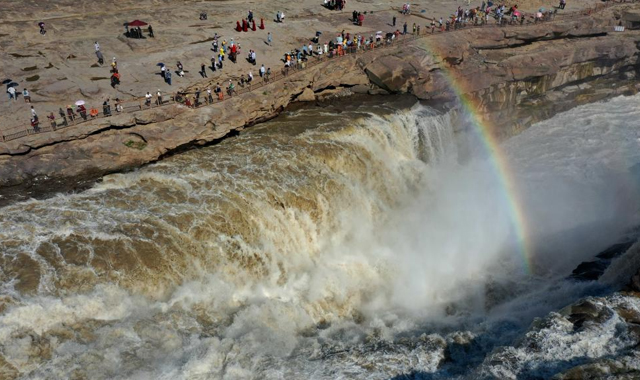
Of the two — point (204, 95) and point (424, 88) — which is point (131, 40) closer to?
point (204, 95)

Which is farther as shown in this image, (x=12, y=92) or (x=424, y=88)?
(x=424, y=88)

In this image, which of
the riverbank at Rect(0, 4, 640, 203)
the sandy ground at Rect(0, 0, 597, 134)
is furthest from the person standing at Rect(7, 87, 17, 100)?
the riverbank at Rect(0, 4, 640, 203)

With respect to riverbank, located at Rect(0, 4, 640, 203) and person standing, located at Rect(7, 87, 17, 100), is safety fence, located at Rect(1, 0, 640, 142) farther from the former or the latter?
person standing, located at Rect(7, 87, 17, 100)

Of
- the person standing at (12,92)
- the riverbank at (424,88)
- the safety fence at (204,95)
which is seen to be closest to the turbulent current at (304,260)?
the riverbank at (424,88)

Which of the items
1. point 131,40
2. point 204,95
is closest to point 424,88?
point 204,95

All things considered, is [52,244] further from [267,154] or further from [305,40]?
[305,40]
